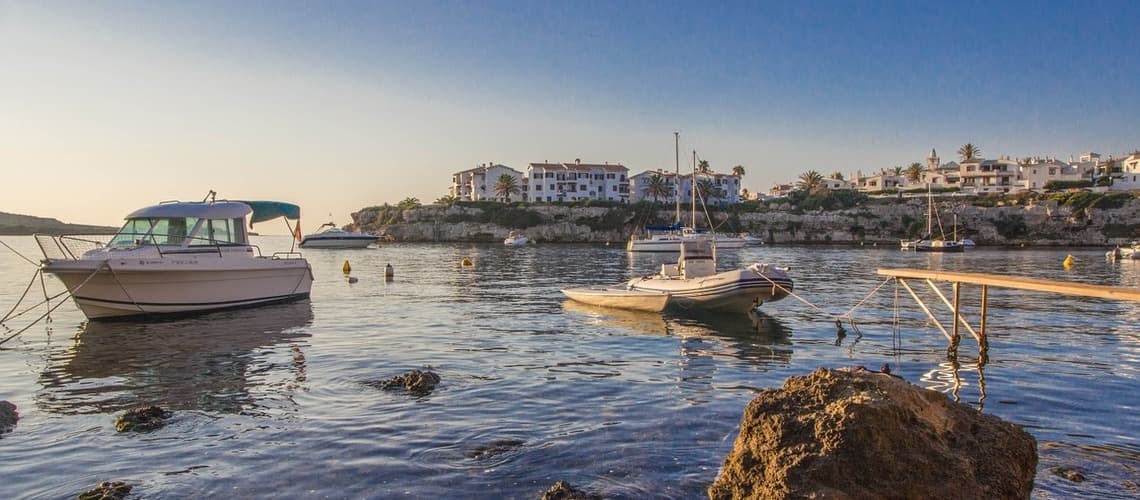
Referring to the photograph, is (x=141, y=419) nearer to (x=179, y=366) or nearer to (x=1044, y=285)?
(x=179, y=366)

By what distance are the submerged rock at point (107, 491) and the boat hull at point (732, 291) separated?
54.6 feet

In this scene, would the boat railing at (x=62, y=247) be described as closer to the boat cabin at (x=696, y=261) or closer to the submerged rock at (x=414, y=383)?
the submerged rock at (x=414, y=383)

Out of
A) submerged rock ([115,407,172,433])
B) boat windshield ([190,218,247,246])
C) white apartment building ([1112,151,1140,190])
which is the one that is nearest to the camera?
submerged rock ([115,407,172,433])

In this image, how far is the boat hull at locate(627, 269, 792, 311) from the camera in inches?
822

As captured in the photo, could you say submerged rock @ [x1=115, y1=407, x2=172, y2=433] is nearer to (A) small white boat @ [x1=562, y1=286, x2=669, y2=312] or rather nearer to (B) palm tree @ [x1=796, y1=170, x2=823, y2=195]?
(A) small white boat @ [x1=562, y1=286, x2=669, y2=312]

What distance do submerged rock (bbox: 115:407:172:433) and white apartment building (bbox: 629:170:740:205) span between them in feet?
402

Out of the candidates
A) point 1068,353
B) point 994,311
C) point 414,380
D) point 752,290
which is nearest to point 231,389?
point 414,380

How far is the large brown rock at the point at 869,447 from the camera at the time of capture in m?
4.88

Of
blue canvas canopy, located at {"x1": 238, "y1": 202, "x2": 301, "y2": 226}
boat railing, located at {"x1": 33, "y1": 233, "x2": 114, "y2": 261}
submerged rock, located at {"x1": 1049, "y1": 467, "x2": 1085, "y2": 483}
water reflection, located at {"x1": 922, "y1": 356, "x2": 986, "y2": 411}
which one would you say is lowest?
water reflection, located at {"x1": 922, "y1": 356, "x2": 986, "y2": 411}

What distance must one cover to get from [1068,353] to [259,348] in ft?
63.6

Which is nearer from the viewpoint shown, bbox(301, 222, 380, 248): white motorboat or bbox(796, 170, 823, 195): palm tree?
bbox(301, 222, 380, 248): white motorboat

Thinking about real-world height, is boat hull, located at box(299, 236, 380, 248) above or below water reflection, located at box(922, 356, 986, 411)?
above

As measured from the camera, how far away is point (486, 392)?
12.1 meters

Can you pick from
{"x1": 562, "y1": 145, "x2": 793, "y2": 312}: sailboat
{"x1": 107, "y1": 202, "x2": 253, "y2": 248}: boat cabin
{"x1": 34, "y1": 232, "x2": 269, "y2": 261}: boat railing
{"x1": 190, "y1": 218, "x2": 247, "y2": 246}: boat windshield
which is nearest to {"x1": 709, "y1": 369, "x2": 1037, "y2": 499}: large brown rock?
{"x1": 562, "y1": 145, "x2": 793, "y2": 312}: sailboat
